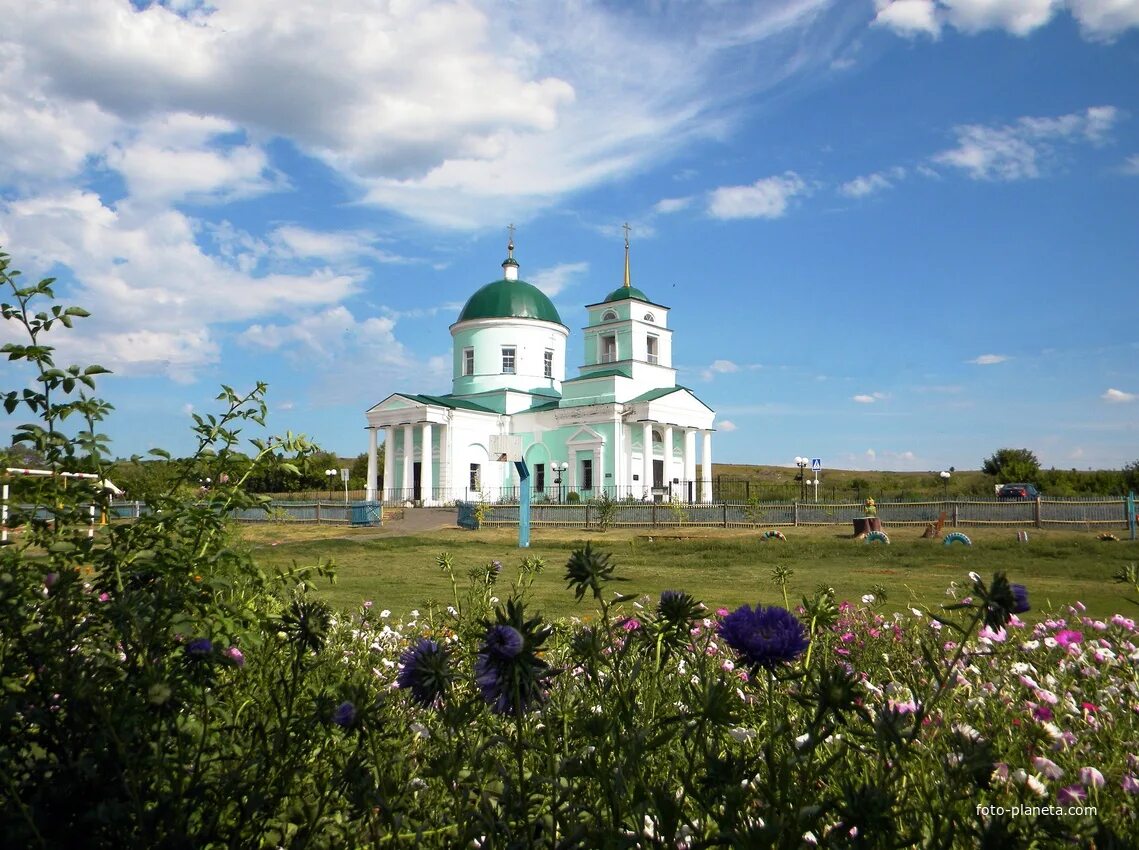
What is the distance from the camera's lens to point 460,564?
1093 centimetres

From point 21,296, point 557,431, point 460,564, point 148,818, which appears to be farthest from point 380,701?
point 557,431

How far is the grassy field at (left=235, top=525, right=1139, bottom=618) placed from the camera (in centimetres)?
723

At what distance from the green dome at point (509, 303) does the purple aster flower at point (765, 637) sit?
44.8 meters

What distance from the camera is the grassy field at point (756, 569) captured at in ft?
23.7

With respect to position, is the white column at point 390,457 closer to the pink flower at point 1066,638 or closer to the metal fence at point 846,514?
the metal fence at point 846,514

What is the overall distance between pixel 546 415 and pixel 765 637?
42.1 m

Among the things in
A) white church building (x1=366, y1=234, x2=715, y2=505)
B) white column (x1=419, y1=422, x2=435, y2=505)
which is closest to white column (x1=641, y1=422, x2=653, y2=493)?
white church building (x1=366, y1=234, x2=715, y2=505)

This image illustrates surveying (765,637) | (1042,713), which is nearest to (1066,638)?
(1042,713)

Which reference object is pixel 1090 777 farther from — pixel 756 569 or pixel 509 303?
pixel 509 303

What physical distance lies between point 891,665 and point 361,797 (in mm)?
3272

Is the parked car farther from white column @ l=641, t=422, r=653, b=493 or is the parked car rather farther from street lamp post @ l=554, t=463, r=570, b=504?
street lamp post @ l=554, t=463, r=570, b=504

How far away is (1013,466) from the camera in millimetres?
46812

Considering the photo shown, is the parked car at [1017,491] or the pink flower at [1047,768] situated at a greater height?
the parked car at [1017,491]

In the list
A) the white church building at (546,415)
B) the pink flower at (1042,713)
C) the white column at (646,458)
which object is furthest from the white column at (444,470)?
the pink flower at (1042,713)
